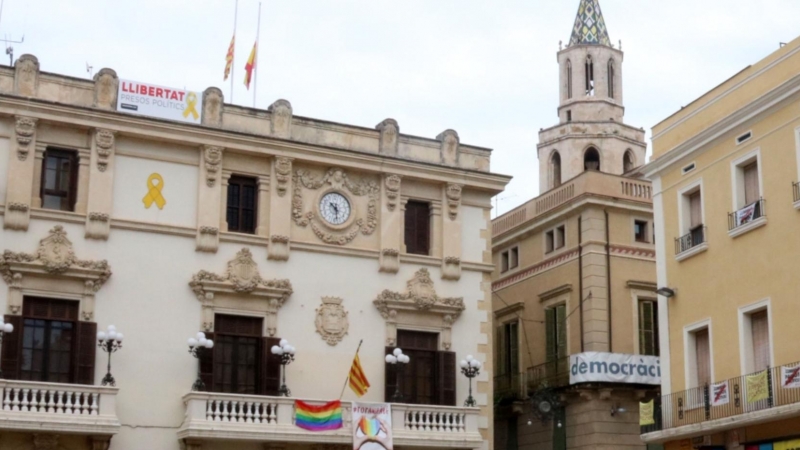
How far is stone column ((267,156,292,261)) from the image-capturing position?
32.2 m

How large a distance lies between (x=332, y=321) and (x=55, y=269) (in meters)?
7.40

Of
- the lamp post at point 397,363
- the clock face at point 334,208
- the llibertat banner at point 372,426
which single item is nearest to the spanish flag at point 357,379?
the llibertat banner at point 372,426

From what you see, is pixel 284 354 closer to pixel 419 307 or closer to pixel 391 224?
pixel 419 307

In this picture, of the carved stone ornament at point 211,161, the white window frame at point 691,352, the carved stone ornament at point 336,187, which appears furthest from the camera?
the carved stone ornament at point 336,187

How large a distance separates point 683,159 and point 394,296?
28.2 ft

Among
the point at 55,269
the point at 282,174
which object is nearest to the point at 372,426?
the point at 282,174

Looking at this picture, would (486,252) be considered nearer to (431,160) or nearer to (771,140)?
(431,160)

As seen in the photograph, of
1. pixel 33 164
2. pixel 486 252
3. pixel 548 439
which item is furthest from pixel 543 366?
pixel 33 164

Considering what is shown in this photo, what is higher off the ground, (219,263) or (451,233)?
(451,233)

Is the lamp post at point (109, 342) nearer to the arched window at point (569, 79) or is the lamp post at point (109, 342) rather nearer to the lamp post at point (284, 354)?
the lamp post at point (284, 354)

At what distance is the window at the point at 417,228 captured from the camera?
34.4m

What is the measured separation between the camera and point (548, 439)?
127 feet

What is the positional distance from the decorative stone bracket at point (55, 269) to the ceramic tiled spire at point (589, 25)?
4785 centimetres

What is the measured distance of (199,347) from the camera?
30.0 metres
